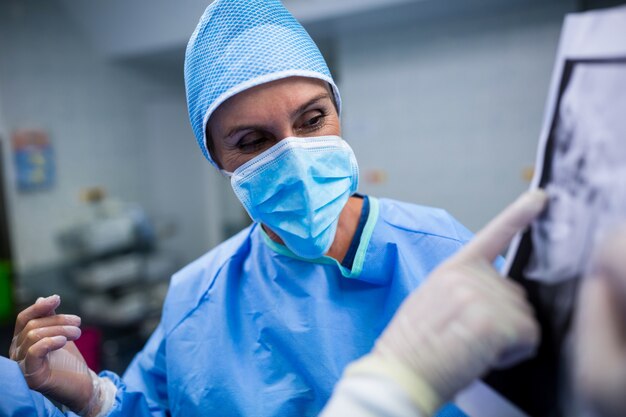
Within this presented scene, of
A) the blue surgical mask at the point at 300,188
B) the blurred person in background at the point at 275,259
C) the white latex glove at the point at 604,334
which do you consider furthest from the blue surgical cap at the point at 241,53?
the white latex glove at the point at 604,334

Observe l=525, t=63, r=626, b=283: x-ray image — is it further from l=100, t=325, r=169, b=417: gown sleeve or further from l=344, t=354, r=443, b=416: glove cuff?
l=100, t=325, r=169, b=417: gown sleeve

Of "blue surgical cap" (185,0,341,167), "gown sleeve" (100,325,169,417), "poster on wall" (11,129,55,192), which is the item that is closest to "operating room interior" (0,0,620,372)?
"poster on wall" (11,129,55,192)

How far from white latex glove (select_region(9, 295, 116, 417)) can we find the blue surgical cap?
38 cm

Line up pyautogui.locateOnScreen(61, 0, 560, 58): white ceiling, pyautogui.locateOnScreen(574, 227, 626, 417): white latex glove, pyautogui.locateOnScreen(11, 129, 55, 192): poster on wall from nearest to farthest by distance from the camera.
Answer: pyautogui.locateOnScreen(574, 227, 626, 417): white latex glove < pyautogui.locateOnScreen(61, 0, 560, 58): white ceiling < pyautogui.locateOnScreen(11, 129, 55, 192): poster on wall

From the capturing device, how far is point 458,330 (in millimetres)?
355

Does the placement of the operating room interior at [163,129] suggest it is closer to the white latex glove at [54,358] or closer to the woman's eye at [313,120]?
the woman's eye at [313,120]

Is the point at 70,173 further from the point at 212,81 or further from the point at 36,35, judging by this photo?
the point at 212,81

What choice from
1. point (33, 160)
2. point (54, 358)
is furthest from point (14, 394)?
point (33, 160)

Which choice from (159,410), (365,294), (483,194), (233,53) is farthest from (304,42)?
(483,194)

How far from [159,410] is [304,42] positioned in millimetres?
770

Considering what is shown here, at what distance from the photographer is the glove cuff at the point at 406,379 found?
348mm

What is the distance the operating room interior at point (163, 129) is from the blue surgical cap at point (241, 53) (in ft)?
2.35

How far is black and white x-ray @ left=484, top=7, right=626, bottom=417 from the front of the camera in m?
0.35

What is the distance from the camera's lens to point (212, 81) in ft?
2.32
